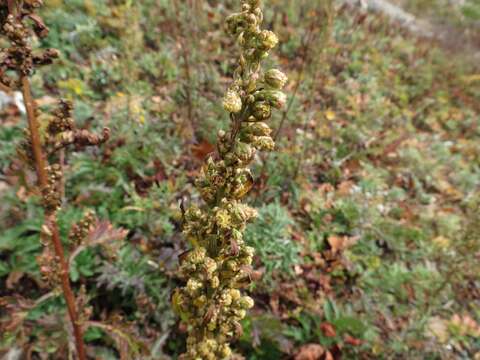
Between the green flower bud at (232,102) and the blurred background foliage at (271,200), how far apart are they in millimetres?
667

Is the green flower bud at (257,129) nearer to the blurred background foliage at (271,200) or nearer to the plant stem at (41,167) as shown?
the blurred background foliage at (271,200)

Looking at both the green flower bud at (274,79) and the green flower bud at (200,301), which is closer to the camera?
the green flower bud at (274,79)

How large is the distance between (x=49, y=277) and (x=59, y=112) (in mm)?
772

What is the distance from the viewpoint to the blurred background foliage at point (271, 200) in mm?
2523

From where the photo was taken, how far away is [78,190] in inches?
119

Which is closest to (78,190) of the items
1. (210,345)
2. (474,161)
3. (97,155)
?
(97,155)

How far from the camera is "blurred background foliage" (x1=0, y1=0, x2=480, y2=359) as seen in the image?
99.3 inches

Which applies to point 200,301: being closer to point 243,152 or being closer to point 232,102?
point 243,152

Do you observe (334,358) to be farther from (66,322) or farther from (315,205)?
(66,322)

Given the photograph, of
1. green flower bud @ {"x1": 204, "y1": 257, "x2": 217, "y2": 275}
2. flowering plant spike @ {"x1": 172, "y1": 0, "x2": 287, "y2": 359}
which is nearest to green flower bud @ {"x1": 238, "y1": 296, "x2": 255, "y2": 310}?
flowering plant spike @ {"x1": 172, "y1": 0, "x2": 287, "y2": 359}

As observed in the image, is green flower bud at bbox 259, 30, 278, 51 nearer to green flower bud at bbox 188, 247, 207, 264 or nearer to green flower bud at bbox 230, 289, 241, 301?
green flower bud at bbox 188, 247, 207, 264

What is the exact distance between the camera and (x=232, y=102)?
0.99 meters

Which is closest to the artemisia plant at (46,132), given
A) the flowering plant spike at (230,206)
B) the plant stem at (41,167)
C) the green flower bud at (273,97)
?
the plant stem at (41,167)

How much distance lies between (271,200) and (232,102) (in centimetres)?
269
